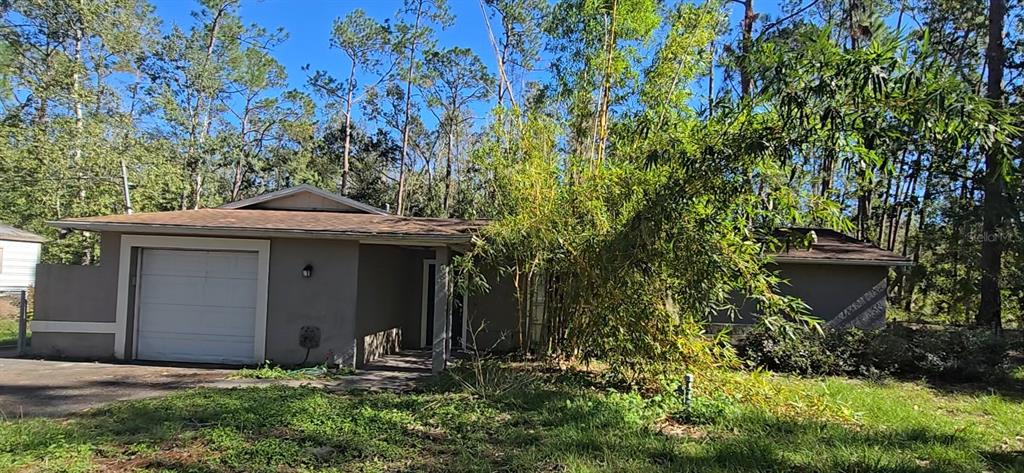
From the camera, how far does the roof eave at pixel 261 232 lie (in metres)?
8.25

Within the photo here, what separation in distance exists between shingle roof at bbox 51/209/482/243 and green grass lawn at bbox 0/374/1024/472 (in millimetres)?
2407

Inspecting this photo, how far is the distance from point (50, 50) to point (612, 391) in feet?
71.2

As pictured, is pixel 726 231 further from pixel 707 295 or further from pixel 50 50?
pixel 50 50

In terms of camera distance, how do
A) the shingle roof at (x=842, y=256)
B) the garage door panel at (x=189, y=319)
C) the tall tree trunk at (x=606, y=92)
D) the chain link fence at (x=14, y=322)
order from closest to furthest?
the tall tree trunk at (x=606, y=92)
the garage door panel at (x=189, y=319)
the chain link fence at (x=14, y=322)
the shingle roof at (x=842, y=256)

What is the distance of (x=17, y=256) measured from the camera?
1889cm

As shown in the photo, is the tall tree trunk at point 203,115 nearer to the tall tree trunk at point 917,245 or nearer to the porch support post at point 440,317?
the porch support post at point 440,317

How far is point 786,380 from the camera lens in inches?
322

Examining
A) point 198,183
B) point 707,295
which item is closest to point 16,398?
point 707,295

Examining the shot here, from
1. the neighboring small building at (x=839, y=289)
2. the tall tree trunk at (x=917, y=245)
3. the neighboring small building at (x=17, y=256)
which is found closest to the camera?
the neighboring small building at (x=839, y=289)

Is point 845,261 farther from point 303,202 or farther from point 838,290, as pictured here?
point 303,202

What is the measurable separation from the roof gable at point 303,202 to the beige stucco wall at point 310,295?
2.56m

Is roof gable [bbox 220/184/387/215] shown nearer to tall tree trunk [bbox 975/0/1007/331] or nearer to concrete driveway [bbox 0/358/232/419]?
concrete driveway [bbox 0/358/232/419]

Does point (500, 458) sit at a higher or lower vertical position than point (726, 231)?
lower

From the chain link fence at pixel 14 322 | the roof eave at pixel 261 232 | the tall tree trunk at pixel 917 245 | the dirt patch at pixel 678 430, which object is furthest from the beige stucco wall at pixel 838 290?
the chain link fence at pixel 14 322
